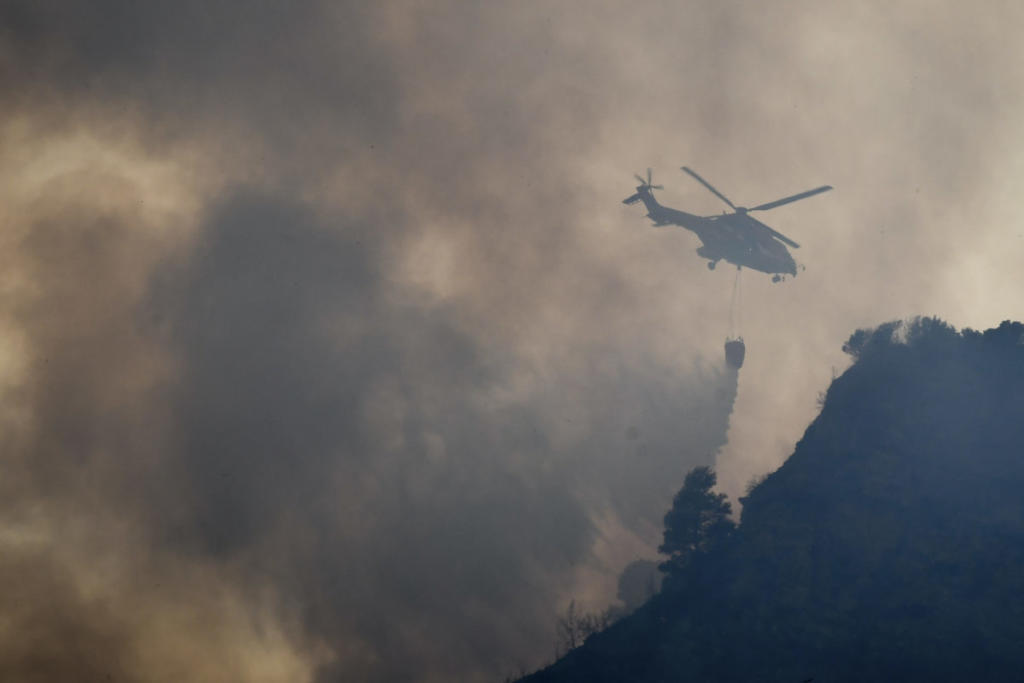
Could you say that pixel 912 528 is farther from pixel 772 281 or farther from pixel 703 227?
pixel 703 227

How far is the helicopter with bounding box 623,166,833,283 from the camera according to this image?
78.4 meters

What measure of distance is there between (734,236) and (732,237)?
0.92 ft

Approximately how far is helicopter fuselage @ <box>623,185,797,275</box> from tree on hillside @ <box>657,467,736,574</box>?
38259 millimetres

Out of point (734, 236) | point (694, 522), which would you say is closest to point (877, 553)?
point (694, 522)

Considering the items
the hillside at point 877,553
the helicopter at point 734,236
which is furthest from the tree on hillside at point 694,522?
the helicopter at point 734,236

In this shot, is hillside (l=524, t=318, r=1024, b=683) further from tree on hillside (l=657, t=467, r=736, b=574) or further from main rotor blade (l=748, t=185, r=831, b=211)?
main rotor blade (l=748, t=185, r=831, b=211)

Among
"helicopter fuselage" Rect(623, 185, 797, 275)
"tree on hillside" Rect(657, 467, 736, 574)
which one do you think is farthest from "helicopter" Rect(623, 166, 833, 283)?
"tree on hillside" Rect(657, 467, 736, 574)

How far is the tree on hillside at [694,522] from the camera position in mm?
100875

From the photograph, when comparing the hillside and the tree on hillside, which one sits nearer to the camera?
the hillside

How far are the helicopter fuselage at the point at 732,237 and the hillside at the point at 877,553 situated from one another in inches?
1760

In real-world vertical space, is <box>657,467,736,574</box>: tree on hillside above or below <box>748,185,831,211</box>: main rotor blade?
below

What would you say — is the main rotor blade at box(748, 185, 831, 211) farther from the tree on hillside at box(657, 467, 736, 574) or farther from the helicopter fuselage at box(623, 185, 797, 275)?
the tree on hillside at box(657, 467, 736, 574)

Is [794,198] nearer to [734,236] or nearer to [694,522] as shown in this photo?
[734,236]

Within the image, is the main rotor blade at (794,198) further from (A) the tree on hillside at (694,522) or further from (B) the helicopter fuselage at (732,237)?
(A) the tree on hillside at (694,522)
